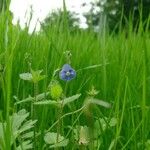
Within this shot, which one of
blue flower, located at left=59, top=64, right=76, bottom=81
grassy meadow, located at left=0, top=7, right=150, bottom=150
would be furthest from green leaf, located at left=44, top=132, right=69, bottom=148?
blue flower, located at left=59, top=64, right=76, bottom=81

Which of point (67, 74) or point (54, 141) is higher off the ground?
point (67, 74)

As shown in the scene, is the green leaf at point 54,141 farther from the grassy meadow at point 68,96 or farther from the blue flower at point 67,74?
the blue flower at point 67,74

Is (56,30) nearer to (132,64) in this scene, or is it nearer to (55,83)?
(132,64)

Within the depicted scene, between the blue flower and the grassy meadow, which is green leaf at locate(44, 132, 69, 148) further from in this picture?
the blue flower

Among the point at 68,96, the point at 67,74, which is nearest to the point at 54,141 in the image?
the point at 67,74

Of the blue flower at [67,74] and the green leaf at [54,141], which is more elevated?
the blue flower at [67,74]

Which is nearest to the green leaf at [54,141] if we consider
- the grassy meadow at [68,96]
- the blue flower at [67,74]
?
the grassy meadow at [68,96]

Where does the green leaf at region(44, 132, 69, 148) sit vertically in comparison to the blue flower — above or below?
below

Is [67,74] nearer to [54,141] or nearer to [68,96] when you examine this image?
[54,141]
